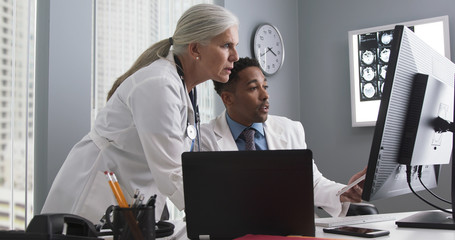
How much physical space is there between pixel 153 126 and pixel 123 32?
1203 mm

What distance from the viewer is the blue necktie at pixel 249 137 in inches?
77.7

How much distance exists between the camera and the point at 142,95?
1245 mm

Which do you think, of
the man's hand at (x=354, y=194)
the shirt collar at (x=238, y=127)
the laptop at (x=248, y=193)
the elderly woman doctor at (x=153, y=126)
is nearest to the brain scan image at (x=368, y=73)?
the shirt collar at (x=238, y=127)

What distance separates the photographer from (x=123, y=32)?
226cm

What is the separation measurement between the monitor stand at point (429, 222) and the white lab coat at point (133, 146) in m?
0.60

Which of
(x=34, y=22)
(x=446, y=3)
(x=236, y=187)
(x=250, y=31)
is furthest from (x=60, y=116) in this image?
(x=446, y=3)

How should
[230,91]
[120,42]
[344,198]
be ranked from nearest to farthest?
[344,198] < [230,91] < [120,42]

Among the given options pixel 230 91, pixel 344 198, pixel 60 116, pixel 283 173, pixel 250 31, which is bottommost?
pixel 344 198

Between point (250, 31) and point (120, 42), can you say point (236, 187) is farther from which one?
point (250, 31)

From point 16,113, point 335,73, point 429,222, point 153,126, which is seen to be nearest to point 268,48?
point 335,73

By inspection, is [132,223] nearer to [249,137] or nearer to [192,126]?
[192,126]

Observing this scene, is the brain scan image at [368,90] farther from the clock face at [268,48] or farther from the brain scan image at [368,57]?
the clock face at [268,48]

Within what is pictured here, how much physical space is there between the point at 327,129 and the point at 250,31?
1049 mm

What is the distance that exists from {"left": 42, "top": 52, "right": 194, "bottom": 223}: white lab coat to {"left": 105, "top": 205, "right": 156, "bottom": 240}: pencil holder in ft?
1.03
